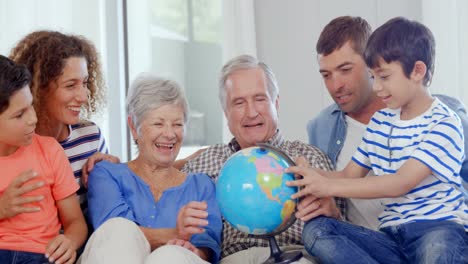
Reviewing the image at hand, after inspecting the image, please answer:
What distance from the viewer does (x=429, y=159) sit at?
220cm

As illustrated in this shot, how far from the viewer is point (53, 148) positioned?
8.42ft

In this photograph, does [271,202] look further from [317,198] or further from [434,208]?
[434,208]

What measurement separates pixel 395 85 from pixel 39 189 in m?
1.29

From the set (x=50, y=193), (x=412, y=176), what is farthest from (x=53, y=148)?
(x=412, y=176)

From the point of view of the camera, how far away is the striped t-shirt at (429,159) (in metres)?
2.22

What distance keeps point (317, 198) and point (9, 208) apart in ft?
3.36

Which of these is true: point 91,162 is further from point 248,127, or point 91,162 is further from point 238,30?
point 238,30

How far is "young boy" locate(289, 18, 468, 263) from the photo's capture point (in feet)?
7.25

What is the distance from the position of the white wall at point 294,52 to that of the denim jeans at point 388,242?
229 cm

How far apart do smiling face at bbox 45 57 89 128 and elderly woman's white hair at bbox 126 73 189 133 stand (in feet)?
0.68

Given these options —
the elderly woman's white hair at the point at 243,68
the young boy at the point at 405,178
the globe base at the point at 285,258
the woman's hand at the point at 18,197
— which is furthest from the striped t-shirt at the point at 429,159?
the woman's hand at the point at 18,197

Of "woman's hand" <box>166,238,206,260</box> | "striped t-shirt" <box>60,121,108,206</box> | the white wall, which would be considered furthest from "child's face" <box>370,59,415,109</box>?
the white wall

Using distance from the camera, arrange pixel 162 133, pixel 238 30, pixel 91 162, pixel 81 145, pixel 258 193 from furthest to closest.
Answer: pixel 238 30
pixel 81 145
pixel 91 162
pixel 162 133
pixel 258 193

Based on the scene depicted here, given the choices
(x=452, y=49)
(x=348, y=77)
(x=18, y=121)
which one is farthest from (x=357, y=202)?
(x=452, y=49)
